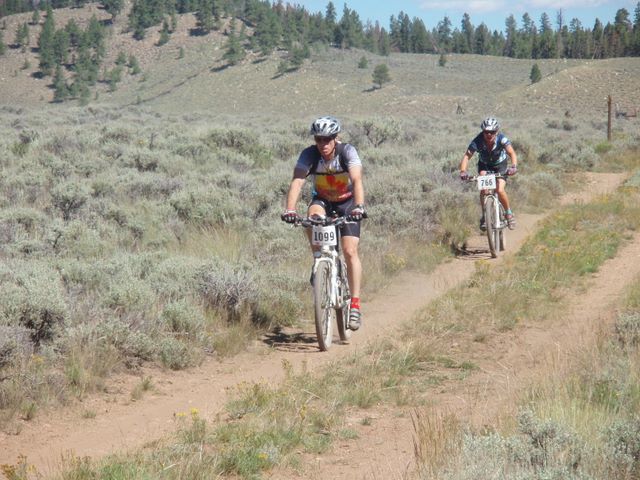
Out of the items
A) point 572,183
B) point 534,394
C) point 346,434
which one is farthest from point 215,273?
point 572,183

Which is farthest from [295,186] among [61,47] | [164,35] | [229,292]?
[164,35]

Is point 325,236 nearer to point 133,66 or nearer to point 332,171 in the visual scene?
point 332,171

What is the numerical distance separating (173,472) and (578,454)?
1.96 metres

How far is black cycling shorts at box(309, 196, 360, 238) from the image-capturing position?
301 inches

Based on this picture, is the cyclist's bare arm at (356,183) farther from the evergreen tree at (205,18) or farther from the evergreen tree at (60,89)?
the evergreen tree at (205,18)

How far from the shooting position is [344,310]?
25.7 feet

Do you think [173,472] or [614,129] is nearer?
[173,472]

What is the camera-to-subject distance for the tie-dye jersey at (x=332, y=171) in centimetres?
742

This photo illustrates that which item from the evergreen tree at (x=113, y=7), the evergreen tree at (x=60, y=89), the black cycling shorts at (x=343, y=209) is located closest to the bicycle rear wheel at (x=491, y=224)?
the black cycling shorts at (x=343, y=209)

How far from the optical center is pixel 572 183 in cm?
2025

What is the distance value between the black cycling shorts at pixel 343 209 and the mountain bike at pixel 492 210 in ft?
16.0

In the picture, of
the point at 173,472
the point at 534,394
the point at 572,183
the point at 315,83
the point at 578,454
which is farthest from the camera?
the point at 315,83

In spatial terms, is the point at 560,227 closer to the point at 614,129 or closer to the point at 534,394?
the point at 534,394

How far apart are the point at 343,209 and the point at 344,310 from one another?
0.98 m
